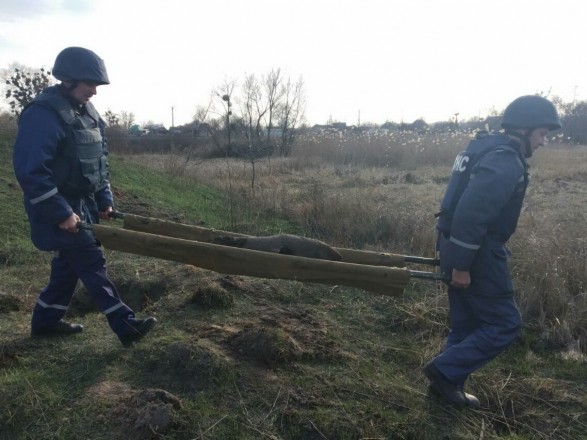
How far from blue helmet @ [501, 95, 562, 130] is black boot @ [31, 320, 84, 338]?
3.30 m

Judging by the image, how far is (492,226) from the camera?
309 cm

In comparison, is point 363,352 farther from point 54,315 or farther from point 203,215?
point 203,215

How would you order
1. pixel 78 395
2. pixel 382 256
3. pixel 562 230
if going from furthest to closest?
pixel 562 230 < pixel 382 256 < pixel 78 395

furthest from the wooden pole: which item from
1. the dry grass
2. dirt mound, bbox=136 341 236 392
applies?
the dry grass

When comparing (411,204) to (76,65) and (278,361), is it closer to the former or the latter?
(278,361)

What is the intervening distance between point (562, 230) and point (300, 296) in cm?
343

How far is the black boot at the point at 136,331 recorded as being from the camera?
3562 mm

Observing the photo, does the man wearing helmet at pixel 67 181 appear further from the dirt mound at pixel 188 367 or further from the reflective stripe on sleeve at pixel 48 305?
the dirt mound at pixel 188 367

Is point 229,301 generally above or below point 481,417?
above

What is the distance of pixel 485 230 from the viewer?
2.98m

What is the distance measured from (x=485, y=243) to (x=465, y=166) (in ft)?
1.57

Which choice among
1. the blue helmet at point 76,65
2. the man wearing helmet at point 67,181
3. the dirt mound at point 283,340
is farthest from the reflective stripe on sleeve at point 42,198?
the dirt mound at point 283,340

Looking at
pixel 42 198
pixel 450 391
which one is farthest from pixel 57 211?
pixel 450 391

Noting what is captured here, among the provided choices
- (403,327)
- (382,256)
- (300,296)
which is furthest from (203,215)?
(382,256)
